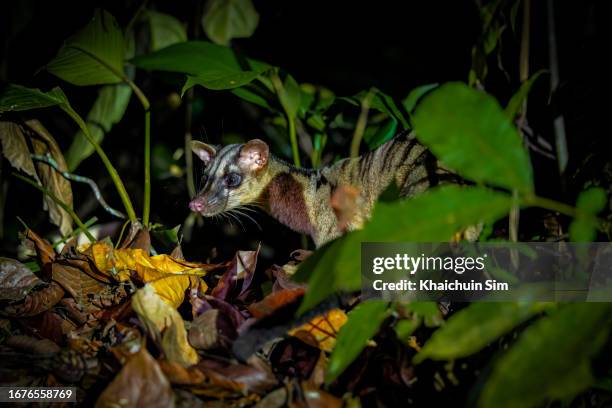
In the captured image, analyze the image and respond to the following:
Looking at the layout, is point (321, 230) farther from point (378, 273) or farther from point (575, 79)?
point (378, 273)

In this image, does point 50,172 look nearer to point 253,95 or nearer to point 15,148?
point 15,148

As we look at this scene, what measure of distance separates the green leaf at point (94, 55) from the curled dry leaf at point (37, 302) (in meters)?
1.08

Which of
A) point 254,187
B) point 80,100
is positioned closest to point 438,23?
point 254,187

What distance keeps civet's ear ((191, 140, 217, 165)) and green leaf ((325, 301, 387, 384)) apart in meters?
2.01

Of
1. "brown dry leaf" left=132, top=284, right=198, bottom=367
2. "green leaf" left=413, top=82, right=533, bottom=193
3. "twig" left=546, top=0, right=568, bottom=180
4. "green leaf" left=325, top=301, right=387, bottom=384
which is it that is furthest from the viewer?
"twig" left=546, top=0, right=568, bottom=180

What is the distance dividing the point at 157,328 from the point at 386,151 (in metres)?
1.51

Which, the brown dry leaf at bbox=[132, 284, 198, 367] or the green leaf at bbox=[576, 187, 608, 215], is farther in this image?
the brown dry leaf at bbox=[132, 284, 198, 367]

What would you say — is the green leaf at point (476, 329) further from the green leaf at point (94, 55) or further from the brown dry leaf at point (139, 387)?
the green leaf at point (94, 55)

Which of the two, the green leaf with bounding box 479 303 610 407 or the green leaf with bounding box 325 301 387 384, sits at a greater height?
the green leaf with bounding box 479 303 610 407

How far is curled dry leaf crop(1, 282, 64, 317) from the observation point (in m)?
1.53

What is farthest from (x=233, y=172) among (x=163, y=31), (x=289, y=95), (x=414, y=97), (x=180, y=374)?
(x=180, y=374)

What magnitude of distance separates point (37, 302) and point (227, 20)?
172cm

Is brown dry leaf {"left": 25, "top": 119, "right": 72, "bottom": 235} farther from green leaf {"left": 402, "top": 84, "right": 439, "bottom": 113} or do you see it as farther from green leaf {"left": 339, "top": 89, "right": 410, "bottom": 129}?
green leaf {"left": 402, "top": 84, "right": 439, "bottom": 113}

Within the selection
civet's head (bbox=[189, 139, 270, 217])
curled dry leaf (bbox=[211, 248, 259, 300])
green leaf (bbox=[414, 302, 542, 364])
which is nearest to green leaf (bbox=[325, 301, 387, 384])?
green leaf (bbox=[414, 302, 542, 364])
